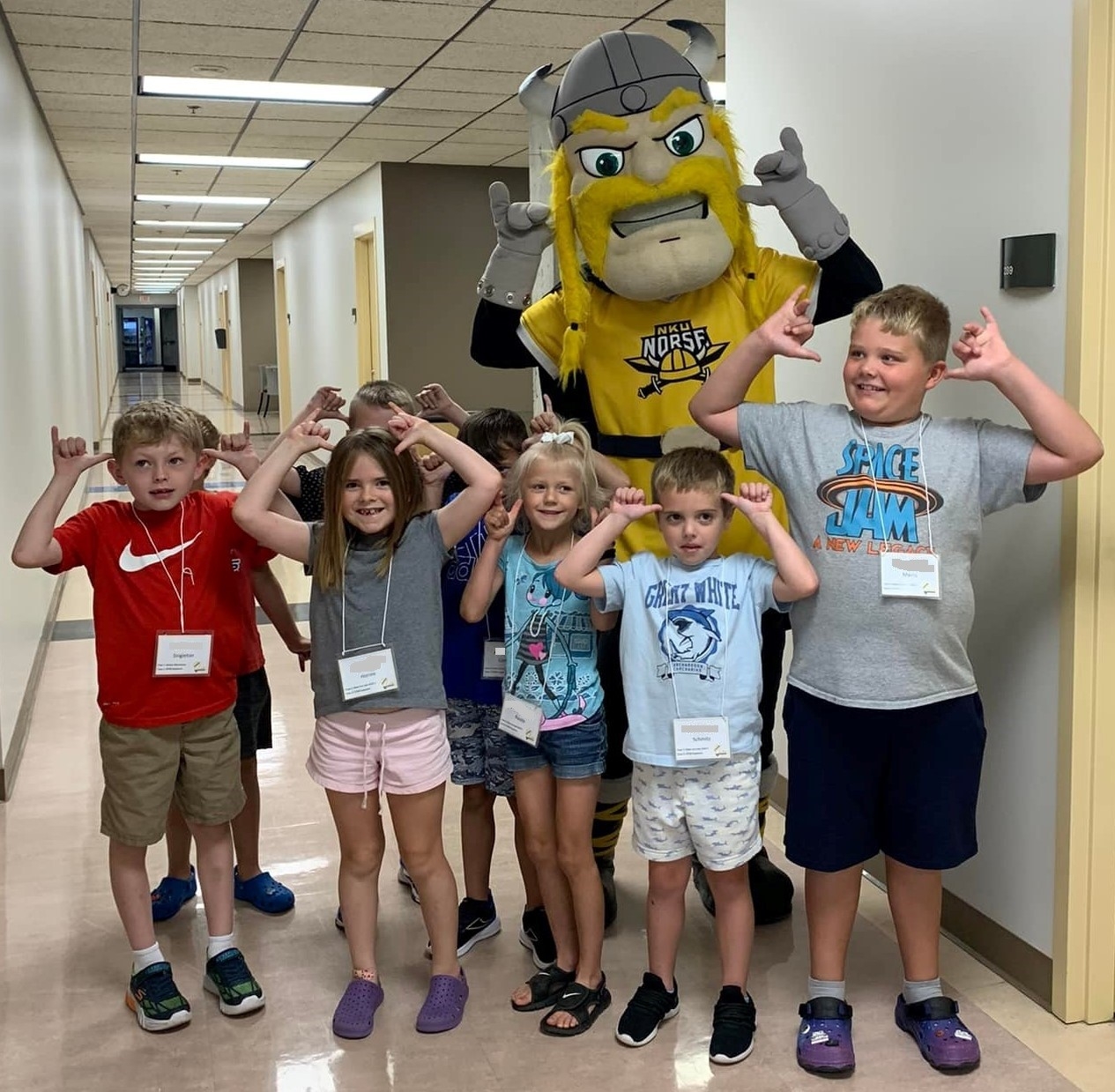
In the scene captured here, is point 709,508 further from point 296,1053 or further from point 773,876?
point 296,1053

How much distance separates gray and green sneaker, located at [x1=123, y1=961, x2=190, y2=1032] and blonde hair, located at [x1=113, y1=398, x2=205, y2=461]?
101 cm

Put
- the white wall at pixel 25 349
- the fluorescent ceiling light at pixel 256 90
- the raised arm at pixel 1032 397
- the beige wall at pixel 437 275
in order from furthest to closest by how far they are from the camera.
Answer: the beige wall at pixel 437 275
the fluorescent ceiling light at pixel 256 90
the white wall at pixel 25 349
the raised arm at pixel 1032 397

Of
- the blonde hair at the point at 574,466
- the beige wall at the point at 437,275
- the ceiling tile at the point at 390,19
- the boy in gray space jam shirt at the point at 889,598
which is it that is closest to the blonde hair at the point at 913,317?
the boy in gray space jam shirt at the point at 889,598

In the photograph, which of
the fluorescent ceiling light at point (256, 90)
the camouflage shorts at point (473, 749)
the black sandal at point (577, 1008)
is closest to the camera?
the black sandal at point (577, 1008)

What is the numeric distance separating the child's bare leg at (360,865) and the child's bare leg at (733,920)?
64 centimetres

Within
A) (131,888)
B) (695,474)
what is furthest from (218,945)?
(695,474)

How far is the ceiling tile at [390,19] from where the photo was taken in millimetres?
4969

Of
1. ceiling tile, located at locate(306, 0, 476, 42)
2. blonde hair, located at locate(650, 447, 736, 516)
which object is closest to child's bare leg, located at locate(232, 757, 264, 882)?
blonde hair, located at locate(650, 447, 736, 516)

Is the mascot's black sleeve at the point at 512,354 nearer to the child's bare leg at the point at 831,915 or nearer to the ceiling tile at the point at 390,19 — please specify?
the child's bare leg at the point at 831,915

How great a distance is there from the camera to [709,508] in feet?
7.14

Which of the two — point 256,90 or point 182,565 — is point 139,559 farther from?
point 256,90

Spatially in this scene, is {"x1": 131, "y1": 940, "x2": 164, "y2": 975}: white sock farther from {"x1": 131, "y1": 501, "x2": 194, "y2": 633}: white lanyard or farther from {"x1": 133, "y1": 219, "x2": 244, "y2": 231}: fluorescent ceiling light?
{"x1": 133, "y1": 219, "x2": 244, "y2": 231}: fluorescent ceiling light

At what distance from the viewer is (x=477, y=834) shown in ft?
8.60

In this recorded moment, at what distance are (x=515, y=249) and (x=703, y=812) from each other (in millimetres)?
1244
